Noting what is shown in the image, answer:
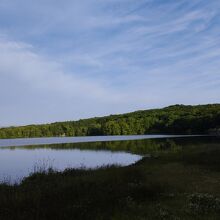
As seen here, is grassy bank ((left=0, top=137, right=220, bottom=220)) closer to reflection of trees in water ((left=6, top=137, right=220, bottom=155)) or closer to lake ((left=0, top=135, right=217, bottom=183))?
lake ((left=0, top=135, right=217, bottom=183))

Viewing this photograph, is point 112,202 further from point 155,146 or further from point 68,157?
point 155,146

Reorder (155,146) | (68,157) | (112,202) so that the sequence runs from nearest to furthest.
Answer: (112,202)
(68,157)
(155,146)

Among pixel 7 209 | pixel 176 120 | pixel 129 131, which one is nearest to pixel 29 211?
pixel 7 209

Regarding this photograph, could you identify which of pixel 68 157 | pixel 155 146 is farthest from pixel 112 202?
pixel 155 146

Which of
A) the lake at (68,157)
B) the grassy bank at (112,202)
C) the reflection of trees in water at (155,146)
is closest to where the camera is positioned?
the grassy bank at (112,202)

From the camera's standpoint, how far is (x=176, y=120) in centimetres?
17200

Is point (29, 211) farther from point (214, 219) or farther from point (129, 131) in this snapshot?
point (129, 131)

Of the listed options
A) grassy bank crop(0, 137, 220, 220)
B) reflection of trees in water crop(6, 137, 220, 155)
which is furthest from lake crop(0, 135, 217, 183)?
grassy bank crop(0, 137, 220, 220)

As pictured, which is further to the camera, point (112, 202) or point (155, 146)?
point (155, 146)

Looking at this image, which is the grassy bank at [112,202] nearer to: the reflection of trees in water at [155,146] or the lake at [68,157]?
the lake at [68,157]

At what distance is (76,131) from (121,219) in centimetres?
18855

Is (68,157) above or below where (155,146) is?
below

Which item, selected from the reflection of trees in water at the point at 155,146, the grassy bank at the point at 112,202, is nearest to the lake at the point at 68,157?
the reflection of trees in water at the point at 155,146

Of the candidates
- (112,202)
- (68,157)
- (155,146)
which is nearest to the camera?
(112,202)
